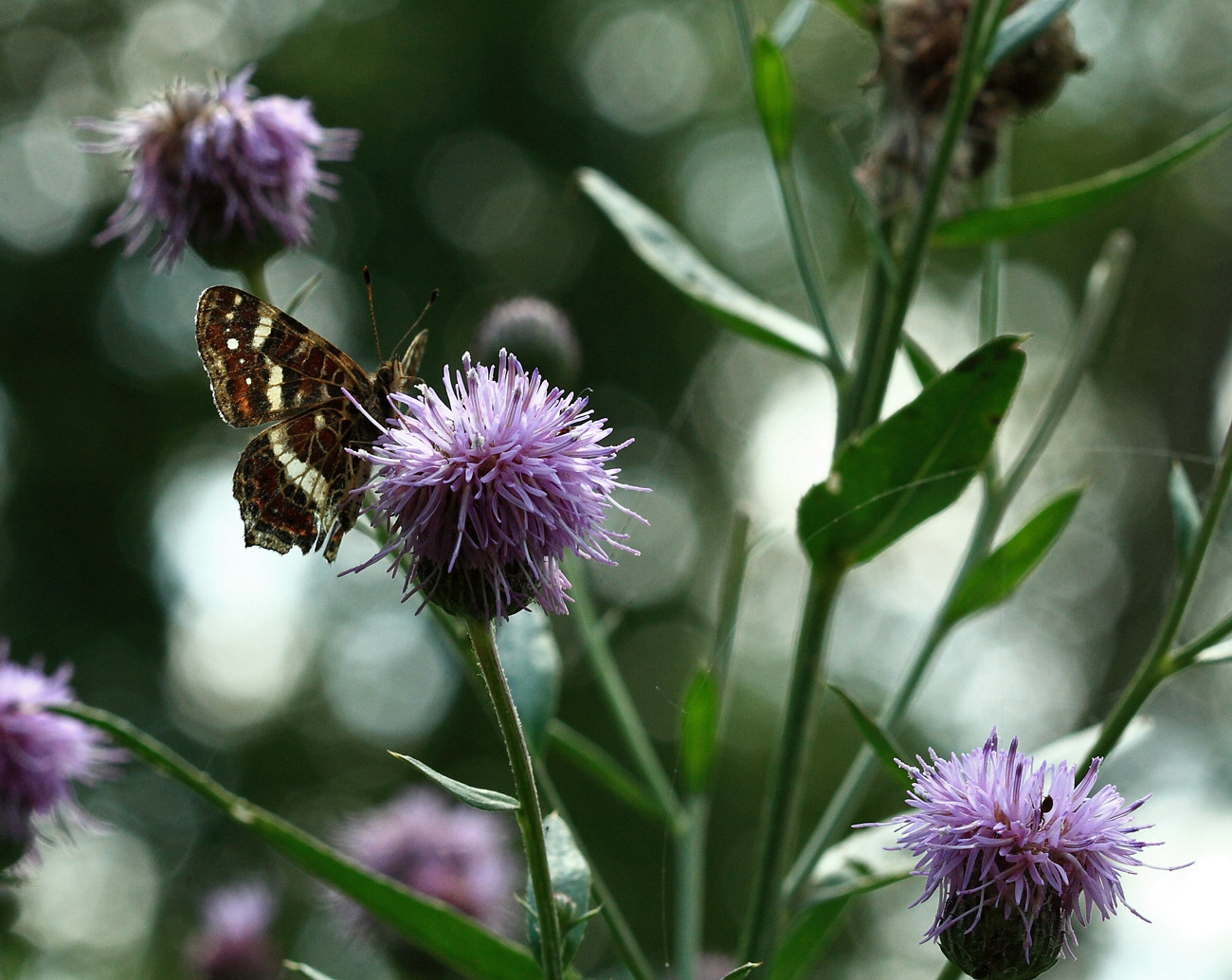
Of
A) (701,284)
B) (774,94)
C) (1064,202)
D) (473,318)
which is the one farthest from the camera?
(473,318)

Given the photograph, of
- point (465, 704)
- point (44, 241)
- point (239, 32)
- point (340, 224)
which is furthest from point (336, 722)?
point (239, 32)

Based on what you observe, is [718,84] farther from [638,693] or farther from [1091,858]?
[1091,858]

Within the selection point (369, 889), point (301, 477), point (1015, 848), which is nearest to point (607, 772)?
point (369, 889)

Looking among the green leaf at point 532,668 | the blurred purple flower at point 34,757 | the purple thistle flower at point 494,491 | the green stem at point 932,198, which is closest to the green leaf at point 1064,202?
the green stem at point 932,198

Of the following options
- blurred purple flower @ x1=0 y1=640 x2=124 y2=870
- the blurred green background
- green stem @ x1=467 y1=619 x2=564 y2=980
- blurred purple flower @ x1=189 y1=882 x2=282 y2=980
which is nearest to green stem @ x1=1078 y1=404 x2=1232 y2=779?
green stem @ x1=467 y1=619 x2=564 y2=980

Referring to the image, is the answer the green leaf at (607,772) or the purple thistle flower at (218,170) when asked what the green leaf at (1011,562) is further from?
the purple thistle flower at (218,170)

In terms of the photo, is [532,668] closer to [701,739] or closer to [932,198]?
[701,739]
